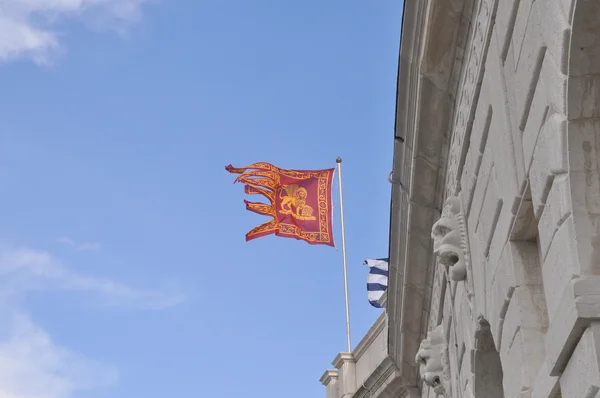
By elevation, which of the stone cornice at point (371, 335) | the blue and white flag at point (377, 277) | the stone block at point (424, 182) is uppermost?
the blue and white flag at point (377, 277)

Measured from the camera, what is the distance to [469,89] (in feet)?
30.3

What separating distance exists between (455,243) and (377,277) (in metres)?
14.7

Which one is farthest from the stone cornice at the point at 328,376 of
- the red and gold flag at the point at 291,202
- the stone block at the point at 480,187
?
Result: the stone block at the point at 480,187

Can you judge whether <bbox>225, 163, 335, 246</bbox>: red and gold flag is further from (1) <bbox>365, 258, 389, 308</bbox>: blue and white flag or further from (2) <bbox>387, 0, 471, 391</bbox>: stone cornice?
(2) <bbox>387, 0, 471, 391</bbox>: stone cornice

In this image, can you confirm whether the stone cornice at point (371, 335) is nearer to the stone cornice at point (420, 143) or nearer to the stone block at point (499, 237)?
the stone cornice at point (420, 143)

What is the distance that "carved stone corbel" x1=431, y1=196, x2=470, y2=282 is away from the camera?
33.1 feet

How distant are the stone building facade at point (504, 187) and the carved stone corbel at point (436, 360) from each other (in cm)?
2

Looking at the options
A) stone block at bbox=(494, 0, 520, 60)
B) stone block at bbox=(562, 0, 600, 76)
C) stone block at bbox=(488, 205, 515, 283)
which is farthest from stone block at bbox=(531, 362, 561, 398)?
stone block at bbox=(494, 0, 520, 60)

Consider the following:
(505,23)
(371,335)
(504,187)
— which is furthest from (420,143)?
(371,335)

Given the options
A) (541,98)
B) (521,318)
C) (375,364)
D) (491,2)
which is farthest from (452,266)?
(375,364)

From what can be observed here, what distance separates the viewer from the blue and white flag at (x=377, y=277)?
24531 millimetres

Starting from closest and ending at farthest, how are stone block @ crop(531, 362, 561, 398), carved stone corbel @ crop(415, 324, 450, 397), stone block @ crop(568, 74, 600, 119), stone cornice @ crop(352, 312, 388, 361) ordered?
stone block @ crop(568, 74, 600, 119) → stone block @ crop(531, 362, 561, 398) → carved stone corbel @ crop(415, 324, 450, 397) → stone cornice @ crop(352, 312, 388, 361)

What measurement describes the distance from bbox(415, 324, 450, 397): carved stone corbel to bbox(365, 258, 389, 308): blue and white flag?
10.5 meters

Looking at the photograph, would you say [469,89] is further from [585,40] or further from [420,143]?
[585,40]
